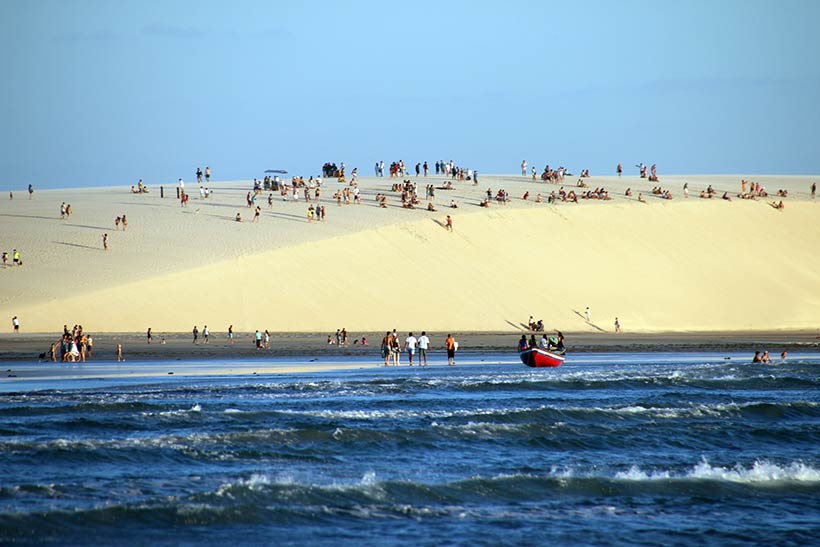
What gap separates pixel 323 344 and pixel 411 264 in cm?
1437

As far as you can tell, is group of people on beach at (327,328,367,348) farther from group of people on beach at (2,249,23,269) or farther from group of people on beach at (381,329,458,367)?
group of people on beach at (2,249,23,269)

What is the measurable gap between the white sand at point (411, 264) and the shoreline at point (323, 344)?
7.27 feet

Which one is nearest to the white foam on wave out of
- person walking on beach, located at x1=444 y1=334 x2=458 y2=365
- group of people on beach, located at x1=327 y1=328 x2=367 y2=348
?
person walking on beach, located at x1=444 y1=334 x2=458 y2=365

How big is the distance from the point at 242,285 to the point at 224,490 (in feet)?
115

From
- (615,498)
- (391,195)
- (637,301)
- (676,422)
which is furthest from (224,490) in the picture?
(391,195)

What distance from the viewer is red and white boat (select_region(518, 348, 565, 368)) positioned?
31.9 m

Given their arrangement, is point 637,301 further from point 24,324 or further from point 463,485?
point 463,485

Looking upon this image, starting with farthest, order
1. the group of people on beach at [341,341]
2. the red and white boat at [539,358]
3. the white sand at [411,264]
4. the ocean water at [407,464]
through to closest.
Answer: the white sand at [411,264] → the group of people on beach at [341,341] → the red and white boat at [539,358] → the ocean water at [407,464]

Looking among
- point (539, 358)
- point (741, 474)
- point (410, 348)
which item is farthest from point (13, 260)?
point (741, 474)

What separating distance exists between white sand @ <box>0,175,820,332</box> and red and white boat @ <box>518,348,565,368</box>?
611 inches

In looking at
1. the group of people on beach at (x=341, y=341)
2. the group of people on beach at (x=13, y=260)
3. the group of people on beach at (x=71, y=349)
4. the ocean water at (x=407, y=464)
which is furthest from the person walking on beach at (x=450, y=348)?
the group of people on beach at (x=13, y=260)

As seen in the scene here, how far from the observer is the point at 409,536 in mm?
11734

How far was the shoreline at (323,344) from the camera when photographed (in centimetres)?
3616

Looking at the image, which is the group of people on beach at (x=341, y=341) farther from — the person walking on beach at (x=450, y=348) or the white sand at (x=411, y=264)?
the person walking on beach at (x=450, y=348)
